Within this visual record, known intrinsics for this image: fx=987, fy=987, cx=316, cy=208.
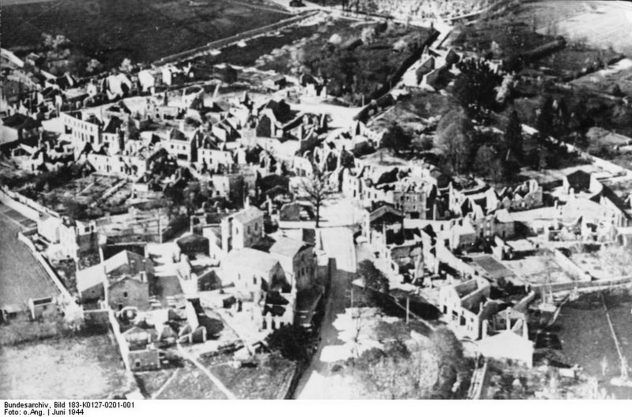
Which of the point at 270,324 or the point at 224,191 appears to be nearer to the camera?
the point at 270,324

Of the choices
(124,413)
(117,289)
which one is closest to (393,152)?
(117,289)

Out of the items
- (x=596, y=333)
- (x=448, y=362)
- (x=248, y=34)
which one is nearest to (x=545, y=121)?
(x=596, y=333)

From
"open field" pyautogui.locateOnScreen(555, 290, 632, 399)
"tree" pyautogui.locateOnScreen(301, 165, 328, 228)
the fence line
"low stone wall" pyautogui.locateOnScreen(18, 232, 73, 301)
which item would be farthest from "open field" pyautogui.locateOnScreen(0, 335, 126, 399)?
the fence line

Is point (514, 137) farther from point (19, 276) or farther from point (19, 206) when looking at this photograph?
point (19, 276)

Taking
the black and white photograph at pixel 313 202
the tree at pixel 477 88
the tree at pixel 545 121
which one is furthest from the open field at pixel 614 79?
the tree at pixel 477 88

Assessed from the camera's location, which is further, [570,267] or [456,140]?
[456,140]

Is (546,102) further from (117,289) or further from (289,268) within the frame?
(117,289)
